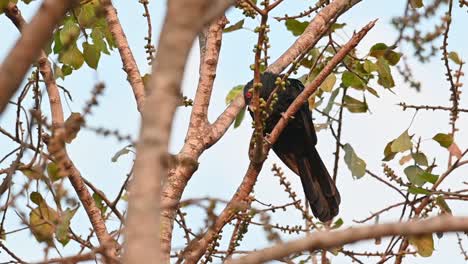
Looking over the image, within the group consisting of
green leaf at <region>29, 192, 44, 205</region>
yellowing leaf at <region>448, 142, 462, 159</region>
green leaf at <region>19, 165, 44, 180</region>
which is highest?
yellowing leaf at <region>448, 142, 462, 159</region>

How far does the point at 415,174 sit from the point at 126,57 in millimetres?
1619

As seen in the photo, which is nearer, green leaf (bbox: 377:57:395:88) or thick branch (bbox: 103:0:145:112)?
thick branch (bbox: 103:0:145:112)

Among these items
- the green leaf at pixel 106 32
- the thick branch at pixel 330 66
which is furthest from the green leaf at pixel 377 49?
the green leaf at pixel 106 32

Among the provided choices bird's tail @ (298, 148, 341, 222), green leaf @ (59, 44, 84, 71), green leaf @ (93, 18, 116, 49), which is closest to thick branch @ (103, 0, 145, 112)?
green leaf @ (93, 18, 116, 49)

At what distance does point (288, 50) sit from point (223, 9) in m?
3.51

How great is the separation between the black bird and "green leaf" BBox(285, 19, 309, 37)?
3.64 ft

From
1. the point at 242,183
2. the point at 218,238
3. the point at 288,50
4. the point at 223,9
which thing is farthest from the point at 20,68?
the point at 288,50

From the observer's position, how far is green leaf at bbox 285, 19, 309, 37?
4.75 metres

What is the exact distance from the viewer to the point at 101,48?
4359 mm

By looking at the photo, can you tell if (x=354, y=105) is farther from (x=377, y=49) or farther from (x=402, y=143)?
(x=377, y=49)

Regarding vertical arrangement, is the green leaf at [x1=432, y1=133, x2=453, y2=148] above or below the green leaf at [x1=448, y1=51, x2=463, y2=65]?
below

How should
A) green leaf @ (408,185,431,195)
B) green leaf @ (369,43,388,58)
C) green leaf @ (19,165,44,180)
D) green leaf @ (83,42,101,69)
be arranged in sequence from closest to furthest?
green leaf @ (19,165,44,180), green leaf @ (408,185,431,195), green leaf @ (83,42,101,69), green leaf @ (369,43,388,58)

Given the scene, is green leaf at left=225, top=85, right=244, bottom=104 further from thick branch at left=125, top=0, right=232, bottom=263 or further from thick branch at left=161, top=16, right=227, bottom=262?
thick branch at left=125, top=0, right=232, bottom=263

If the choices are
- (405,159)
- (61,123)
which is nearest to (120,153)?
(61,123)
